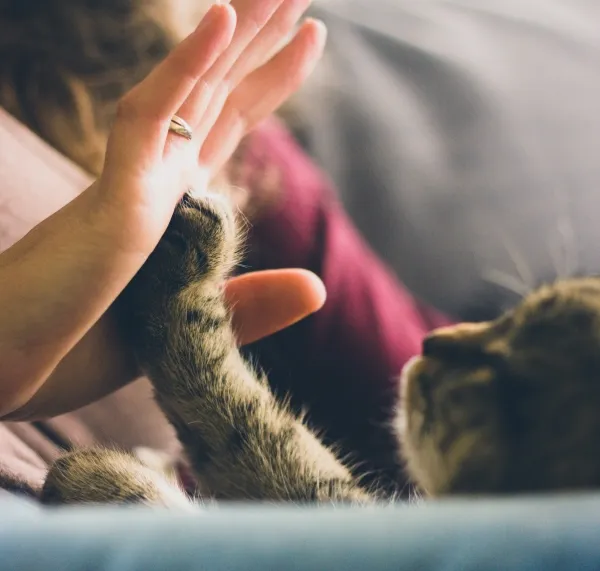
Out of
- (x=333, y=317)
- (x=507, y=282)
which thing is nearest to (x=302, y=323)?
(x=333, y=317)

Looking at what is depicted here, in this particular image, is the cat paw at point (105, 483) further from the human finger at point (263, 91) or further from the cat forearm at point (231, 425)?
the human finger at point (263, 91)

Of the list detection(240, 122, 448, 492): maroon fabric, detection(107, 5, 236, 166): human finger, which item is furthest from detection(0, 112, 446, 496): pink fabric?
detection(107, 5, 236, 166): human finger

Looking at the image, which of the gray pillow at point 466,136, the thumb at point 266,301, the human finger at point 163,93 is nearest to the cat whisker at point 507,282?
the gray pillow at point 466,136

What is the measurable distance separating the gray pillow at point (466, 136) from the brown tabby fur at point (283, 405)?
0.07 meters

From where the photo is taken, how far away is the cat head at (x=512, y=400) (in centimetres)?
33

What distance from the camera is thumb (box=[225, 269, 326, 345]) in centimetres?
47

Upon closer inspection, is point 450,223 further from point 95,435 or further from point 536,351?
point 95,435

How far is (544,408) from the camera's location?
0.36 metres

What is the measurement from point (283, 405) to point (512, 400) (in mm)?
154

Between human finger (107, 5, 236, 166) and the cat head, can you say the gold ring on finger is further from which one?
the cat head

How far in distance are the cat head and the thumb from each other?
0.28 feet

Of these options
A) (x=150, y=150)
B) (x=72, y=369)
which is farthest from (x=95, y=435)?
(x=150, y=150)

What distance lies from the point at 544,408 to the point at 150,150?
26cm

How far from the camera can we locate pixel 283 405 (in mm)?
462
